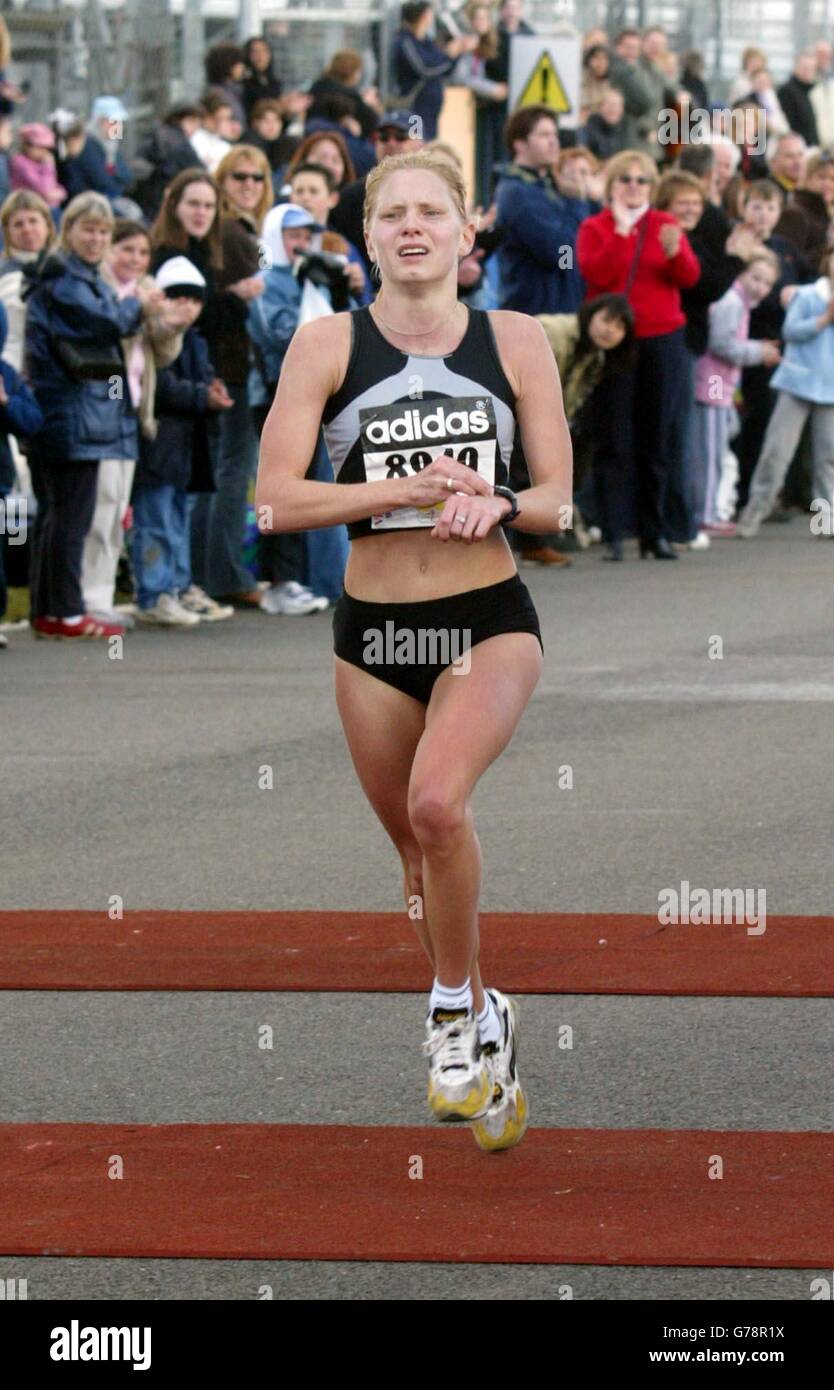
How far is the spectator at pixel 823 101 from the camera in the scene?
93.7ft

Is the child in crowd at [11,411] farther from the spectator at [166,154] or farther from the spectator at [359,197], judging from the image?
the spectator at [166,154]

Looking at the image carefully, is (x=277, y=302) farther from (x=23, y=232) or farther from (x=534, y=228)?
(x=534, y=228)

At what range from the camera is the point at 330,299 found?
1552 cm

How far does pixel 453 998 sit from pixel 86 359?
28.4 feet

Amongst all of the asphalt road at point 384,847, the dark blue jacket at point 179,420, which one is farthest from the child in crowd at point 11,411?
the asphalt road at point 384,847

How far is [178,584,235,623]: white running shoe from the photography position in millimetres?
15328

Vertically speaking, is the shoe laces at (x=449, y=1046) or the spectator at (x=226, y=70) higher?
the spectator at (x=226, y=70)

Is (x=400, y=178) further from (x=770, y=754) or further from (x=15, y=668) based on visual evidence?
(x=15, y=668)

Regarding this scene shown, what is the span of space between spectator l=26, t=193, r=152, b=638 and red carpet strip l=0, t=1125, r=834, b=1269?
844 centimetres

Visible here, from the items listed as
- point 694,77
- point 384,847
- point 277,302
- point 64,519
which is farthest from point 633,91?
point 384,847

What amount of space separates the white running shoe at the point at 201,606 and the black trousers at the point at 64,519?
1.06 m

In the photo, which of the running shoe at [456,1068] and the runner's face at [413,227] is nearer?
the running shoe at [456,1068]

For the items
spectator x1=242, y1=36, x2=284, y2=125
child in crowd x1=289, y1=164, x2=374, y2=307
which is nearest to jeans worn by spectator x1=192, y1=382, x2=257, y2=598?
child in crowd x1=289, y1=164, x2=374, y2=307
